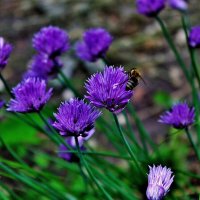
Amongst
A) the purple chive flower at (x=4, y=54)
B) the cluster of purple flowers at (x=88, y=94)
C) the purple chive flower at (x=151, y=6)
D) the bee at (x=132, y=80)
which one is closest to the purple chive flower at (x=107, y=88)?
the cluster of purple flowers at (x=88, y=94)

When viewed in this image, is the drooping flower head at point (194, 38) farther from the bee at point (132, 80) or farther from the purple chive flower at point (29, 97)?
the purple chive flower at point (29, 97)

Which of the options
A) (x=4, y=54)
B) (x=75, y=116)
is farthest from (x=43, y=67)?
(x=75, y=116)

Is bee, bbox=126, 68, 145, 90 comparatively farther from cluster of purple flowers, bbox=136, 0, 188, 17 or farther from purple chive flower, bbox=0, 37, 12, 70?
cluster of purple flowers, bbox=136, 0, 188, 17

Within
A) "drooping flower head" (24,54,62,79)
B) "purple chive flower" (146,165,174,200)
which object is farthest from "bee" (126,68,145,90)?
"drooping flower head" (24,54,62,79)

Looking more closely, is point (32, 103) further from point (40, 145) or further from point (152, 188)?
point (40, 145)

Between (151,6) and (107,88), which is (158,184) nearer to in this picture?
(107,88)
